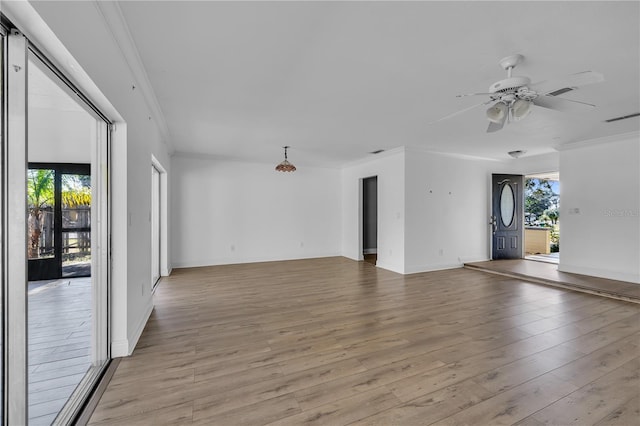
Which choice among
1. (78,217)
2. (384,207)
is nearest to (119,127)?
(78,217)

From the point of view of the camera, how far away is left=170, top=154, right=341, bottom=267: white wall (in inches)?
251

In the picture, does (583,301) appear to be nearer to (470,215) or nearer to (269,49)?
(470,215)

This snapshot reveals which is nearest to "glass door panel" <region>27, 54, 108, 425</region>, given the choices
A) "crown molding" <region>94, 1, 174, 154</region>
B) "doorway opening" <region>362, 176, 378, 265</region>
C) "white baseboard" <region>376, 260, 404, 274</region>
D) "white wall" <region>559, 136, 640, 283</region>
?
"crown molding" <region>94, 1, 174, 154</region>

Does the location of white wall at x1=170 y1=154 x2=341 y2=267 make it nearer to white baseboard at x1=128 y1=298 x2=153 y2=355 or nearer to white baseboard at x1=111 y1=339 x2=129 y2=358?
white baseboard at x1=128 y1=298 x2=153 y2=355

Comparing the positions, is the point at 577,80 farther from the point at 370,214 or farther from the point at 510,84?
the point at 370,214

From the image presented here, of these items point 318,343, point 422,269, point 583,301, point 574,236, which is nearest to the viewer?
point 318,343

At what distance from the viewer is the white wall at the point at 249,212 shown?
6383mm

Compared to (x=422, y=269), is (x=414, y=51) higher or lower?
higher

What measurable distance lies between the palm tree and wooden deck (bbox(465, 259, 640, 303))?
636 centimetres

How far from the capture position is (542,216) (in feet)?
31.4

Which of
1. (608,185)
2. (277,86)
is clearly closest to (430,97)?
(277,86)

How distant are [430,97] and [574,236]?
4.52 m

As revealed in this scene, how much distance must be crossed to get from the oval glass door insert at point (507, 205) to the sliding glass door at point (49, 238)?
761 cm

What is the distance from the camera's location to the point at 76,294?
9.86 feet
